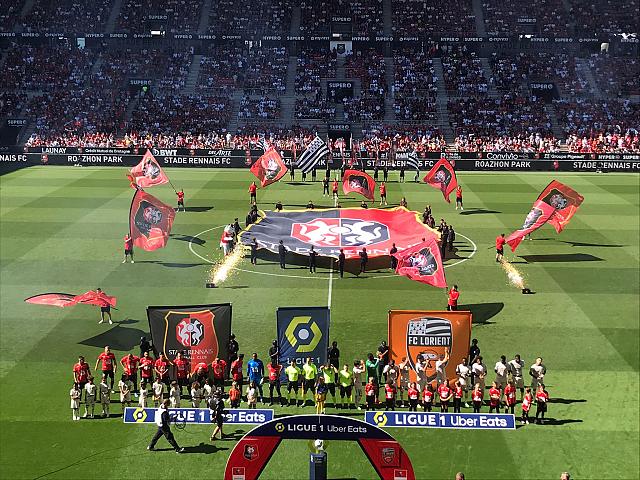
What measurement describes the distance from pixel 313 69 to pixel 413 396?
217 ft

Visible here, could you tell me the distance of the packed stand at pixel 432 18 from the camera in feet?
279

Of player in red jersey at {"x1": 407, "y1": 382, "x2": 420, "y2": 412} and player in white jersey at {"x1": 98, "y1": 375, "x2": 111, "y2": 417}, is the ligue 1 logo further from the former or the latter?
player in red jersey at {"x1": 407, "y1": 382, "x2": 420, "y2": 412}

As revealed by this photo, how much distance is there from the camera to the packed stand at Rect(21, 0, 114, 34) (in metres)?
85.6

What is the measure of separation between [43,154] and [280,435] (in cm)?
5847

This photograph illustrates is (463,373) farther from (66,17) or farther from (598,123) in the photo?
(66,17)

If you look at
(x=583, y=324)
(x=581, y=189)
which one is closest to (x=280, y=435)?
(x=583, y=324)

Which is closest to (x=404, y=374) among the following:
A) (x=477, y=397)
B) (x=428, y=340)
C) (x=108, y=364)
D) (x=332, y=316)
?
(x=428, y=340)

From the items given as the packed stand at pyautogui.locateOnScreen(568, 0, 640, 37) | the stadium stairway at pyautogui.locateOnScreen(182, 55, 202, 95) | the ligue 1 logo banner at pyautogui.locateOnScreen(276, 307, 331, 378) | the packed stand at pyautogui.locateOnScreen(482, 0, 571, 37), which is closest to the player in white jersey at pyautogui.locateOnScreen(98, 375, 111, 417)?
the ligue 1 logo banner at pyautogui.locateOnScreen(276, 307, 331, 378)

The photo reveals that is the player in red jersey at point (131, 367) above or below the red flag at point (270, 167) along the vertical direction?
below

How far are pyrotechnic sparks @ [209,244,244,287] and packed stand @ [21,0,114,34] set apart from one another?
58500mm

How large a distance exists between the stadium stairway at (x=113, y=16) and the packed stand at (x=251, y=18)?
35.2ft

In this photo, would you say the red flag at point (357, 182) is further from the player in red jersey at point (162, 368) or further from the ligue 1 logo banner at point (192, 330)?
the player in red jersey at point (162, 368)

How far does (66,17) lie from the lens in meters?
86.4

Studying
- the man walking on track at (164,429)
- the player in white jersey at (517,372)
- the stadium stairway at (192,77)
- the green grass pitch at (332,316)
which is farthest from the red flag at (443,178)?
the stadium stairway at (192,77)
